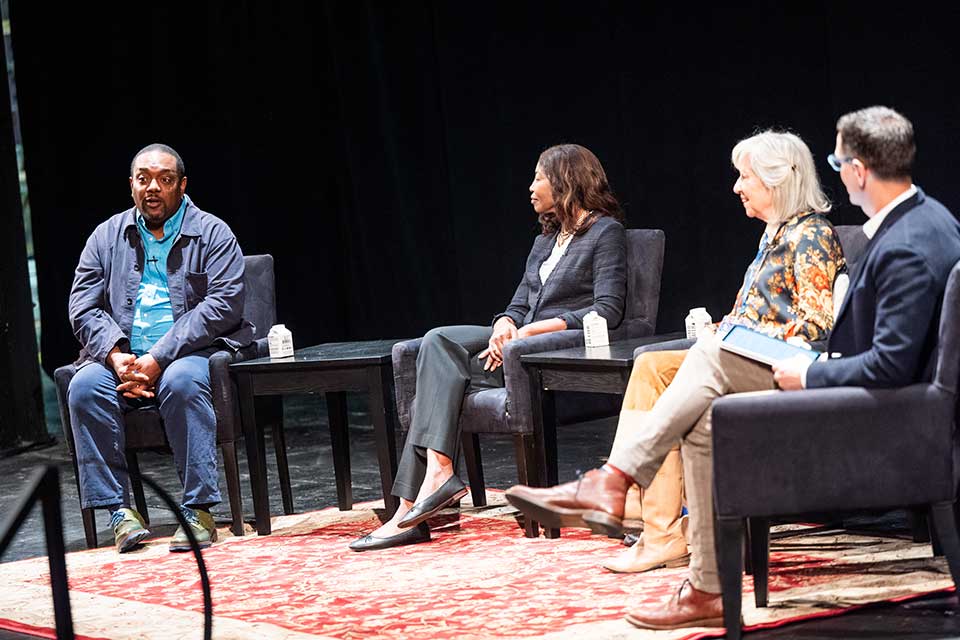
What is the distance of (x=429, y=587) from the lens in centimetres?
347

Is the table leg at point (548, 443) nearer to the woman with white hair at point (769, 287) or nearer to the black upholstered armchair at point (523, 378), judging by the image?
the black upholstered armchair at point (523, 378)

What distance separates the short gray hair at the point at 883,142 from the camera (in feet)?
9.01

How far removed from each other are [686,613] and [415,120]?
15.5 feet

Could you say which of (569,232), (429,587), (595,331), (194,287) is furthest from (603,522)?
(194,287)

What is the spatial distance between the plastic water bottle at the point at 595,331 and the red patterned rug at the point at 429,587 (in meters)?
0.61

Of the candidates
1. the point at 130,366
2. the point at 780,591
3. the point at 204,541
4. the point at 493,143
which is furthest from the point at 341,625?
the point at 493,143

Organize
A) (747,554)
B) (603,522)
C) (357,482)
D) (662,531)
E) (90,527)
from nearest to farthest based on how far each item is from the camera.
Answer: (603,522) → (747,554) → (662,531) → (90,527) → (357,482)

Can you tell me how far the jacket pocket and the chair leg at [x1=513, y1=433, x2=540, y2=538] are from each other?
1.35 meters

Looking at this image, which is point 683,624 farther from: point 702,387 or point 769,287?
point 769,287

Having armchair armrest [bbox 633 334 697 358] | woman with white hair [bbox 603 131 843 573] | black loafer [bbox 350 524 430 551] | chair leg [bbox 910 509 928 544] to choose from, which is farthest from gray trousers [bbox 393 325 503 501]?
chair leg [bbox 910 509 928 544]

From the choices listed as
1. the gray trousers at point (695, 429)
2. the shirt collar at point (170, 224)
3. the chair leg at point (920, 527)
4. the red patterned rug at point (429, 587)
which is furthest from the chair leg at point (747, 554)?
the shirt collar at point (170, 224)

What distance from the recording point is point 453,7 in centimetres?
676

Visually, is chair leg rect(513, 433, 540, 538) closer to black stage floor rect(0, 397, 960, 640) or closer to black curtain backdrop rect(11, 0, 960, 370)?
black stage floor rect(0, 397, 960, 640)

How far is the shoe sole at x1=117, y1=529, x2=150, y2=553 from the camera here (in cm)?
433
